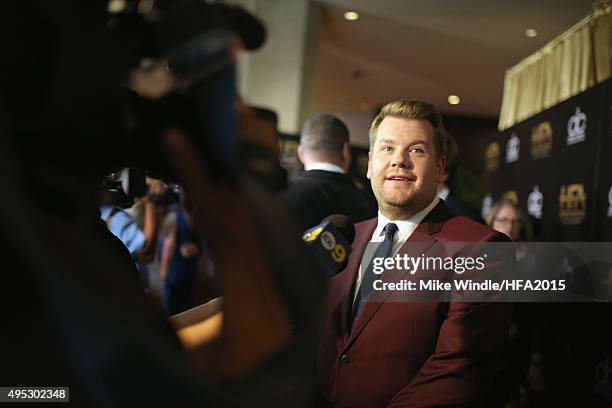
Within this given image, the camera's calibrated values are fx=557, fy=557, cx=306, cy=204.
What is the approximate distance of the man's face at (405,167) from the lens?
1.14 metres

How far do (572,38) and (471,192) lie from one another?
4.29 meters

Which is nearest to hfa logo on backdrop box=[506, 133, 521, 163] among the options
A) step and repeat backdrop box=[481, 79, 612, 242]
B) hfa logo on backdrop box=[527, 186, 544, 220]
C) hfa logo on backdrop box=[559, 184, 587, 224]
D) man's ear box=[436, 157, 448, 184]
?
step and repeat backdrop box=[481, 79, 612, 242]

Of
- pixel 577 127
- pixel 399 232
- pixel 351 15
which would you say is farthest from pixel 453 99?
pixel 399 232

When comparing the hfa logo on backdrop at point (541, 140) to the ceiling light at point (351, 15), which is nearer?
the hfa logo on backdrop at point (541, 140)

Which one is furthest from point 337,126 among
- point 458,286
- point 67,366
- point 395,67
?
point 395,67

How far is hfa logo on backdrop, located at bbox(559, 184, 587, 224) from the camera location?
275 centimetres

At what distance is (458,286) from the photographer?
108 cm

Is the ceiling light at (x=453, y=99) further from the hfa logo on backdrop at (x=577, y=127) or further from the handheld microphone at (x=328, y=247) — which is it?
the handheld microphone at (x=328, y=247)

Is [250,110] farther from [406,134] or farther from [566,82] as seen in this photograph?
[566,82]

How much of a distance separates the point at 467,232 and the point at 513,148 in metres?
3.04

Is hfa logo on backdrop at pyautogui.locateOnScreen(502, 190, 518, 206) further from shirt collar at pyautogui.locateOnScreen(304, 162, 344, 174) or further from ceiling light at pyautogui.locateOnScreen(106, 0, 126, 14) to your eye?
ceiling light at pyautogui.locateOnScreen(106, 0, 126, 14)

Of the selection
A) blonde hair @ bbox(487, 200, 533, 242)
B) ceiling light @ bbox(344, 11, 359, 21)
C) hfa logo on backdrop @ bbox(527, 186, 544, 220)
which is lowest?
blonde hair @ bbox(487, 200, 533, 242)

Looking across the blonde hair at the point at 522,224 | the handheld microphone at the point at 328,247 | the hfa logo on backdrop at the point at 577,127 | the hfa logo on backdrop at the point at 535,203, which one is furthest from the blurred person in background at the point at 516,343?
the handheld microphone at the point at 328,247

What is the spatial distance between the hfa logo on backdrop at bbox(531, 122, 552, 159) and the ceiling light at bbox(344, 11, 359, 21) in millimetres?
2444
